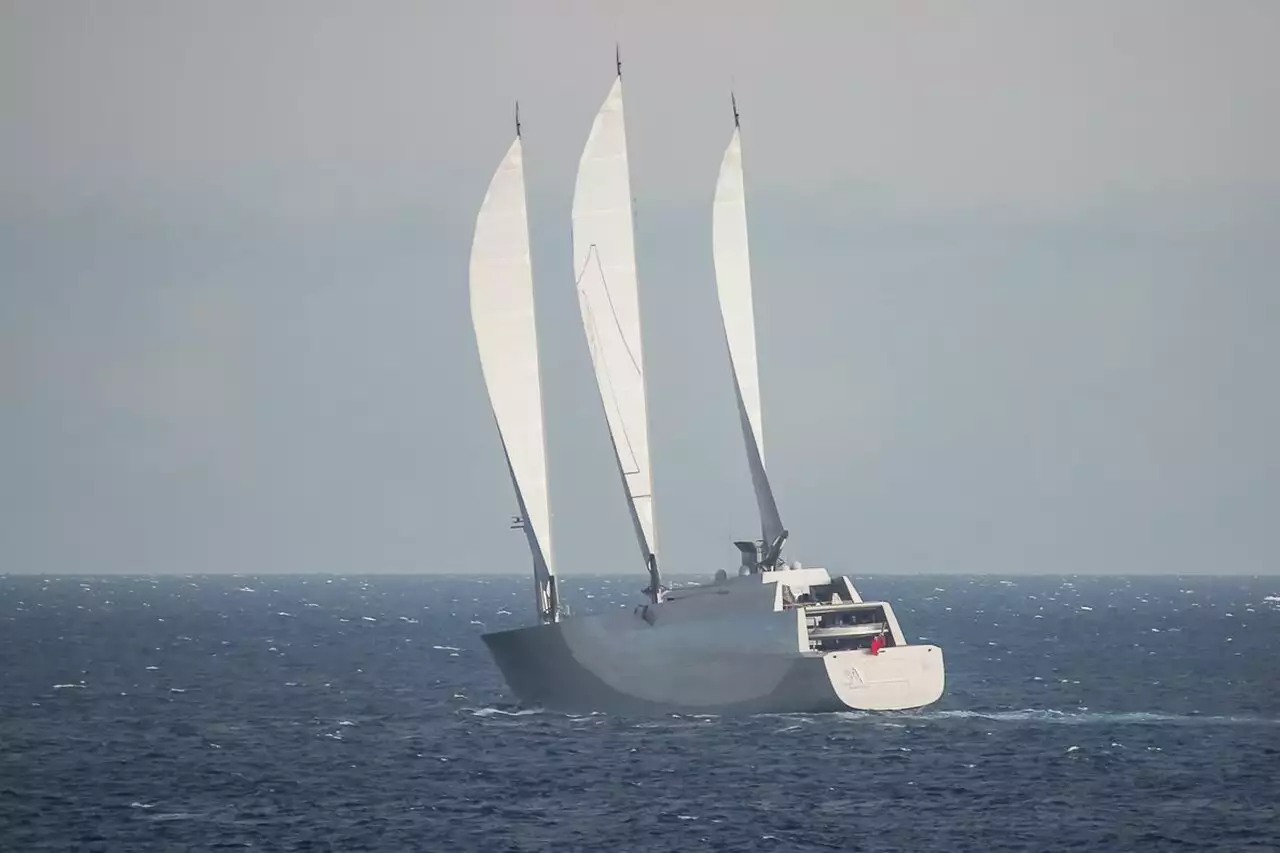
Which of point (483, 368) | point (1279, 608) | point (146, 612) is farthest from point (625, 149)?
point (1279, 608)

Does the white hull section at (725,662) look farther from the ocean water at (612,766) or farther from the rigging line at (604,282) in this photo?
the rigging line at (604,282)

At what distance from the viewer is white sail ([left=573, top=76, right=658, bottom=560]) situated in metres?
64.9

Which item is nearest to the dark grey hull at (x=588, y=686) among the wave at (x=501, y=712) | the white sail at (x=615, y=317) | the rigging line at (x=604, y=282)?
the wave at (x=501, y=712)

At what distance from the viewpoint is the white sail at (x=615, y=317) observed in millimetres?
64938

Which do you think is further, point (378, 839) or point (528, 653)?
point (528, 653)

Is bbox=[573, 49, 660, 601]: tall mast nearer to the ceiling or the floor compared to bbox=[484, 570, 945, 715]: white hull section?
nearer to the ceiling

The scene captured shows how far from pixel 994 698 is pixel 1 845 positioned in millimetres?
39273

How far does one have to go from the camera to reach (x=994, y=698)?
7300 centimetres

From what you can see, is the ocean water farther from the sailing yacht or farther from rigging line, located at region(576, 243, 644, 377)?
rigging line, located at region(576, 243, 644, 377)

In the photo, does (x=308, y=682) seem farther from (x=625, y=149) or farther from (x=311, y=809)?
(x=311, y=809)

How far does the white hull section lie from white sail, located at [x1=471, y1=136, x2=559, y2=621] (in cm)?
426

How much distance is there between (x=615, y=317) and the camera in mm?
65125

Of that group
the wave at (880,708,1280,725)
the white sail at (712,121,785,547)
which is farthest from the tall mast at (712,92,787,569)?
the wave at (880,708,1280,725)

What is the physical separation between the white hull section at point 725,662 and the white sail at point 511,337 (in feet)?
14.0
